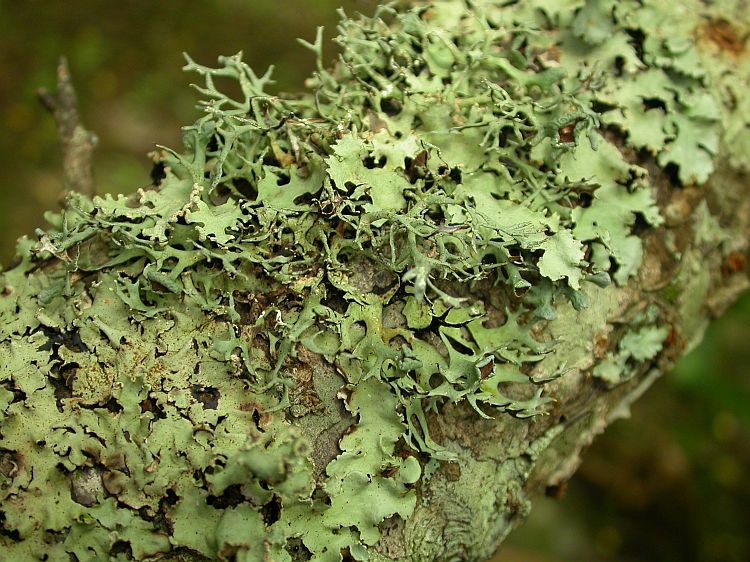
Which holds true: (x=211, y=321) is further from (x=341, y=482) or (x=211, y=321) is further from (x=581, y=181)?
(x=581, y=181)

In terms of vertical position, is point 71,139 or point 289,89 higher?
point 289,89

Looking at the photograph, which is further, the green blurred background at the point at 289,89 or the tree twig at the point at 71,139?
the green blurred background at the point at 289,89

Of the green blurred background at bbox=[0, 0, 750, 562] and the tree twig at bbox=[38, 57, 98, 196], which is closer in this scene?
the tree twig at bbox=[38, 57, 98, 196]

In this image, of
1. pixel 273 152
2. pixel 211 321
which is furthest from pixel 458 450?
pixel 273 152

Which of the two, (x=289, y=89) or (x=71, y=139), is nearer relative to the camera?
(x=71, y=139)
